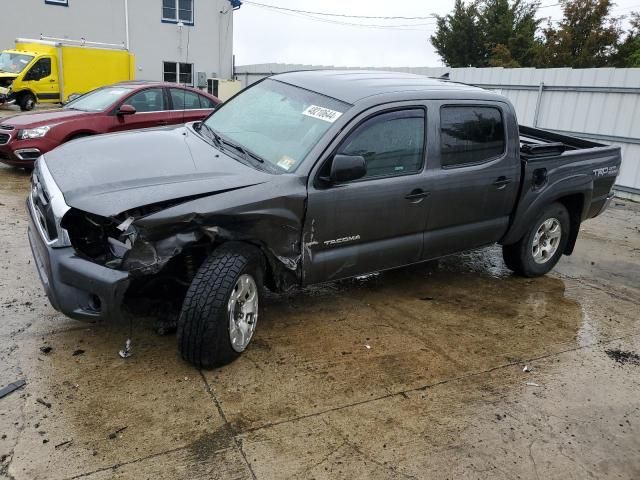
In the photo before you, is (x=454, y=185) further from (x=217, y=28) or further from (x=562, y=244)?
(x=217, y=28)

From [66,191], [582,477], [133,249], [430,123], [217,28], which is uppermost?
[217,28]

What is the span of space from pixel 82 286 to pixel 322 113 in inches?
78.6

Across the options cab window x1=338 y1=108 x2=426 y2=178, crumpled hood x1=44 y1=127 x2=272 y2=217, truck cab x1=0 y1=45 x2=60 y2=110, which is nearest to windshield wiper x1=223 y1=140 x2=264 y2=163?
crumpled hood x1=44 y1=127 x2=272 y2=217

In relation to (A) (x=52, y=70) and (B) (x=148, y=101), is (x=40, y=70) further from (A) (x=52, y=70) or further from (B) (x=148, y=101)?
(B) (x=148, y=101)

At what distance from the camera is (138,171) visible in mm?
3342

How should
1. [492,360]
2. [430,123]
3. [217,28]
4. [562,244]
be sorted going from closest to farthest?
[492,360], [430,123], [562,244], [217,28]

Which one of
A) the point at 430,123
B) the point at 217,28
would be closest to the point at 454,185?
the point at 430,123

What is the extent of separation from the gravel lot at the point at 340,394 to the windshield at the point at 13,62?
16142 mm

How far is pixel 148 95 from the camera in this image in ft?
28.8

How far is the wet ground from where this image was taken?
273cm

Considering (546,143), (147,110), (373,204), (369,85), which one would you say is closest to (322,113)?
(369,85)

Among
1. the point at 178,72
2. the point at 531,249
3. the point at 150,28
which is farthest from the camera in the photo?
the point at 178,72

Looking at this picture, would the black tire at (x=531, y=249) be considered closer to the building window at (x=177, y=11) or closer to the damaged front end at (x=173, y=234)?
the damaged front end at (x=173, y=234)

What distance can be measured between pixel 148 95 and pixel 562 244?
6689mm
